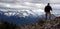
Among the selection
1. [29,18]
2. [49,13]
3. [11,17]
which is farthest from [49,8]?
[11,17]

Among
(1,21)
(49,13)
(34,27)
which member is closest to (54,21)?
(49,13)

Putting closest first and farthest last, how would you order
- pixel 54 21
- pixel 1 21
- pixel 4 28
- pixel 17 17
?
pixel 4 28, pixel 1 21, pixel 17 17, pixel 54 21

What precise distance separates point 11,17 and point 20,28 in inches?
41.5

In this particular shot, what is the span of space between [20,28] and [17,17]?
1.18 meters

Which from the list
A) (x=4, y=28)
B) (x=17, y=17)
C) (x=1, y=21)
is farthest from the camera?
(x=17, y=17)

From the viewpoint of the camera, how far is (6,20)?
18.6 meters

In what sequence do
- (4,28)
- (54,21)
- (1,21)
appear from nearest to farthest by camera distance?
(4,28) → (1,21) → (54,21)

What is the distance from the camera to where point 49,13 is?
2277 centimetres

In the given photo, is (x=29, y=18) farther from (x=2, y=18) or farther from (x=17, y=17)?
(x=2, y=18)

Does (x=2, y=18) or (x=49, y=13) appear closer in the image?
(x=2, y=18)

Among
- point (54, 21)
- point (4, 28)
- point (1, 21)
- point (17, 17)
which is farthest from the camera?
point (54, 21)

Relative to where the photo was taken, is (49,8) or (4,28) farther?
(49,8)

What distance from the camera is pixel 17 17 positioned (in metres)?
19.8

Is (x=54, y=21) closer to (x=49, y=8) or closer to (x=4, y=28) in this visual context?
(x=49, y=8)
